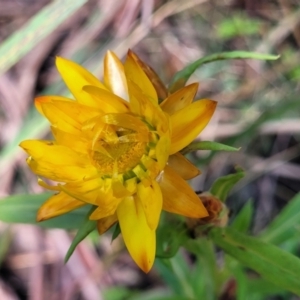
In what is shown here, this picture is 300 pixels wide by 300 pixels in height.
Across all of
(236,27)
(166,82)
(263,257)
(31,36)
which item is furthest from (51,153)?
(236,27)

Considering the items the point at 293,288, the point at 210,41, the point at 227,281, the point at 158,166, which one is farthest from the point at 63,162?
the point at 210,41

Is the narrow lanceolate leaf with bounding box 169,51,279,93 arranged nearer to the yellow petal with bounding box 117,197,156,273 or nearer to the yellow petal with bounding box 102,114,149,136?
the yellow petal with bounding box 102,114,149,136

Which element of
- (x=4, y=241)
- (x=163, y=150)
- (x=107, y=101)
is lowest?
(x=4, y=241)

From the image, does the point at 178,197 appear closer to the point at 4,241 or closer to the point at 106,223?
the point at 106,223

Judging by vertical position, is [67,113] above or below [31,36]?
above

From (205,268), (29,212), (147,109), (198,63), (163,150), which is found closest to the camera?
(163,150)

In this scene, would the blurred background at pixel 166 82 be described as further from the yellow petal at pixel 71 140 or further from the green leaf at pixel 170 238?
the yellow petal at pixel 71 140
